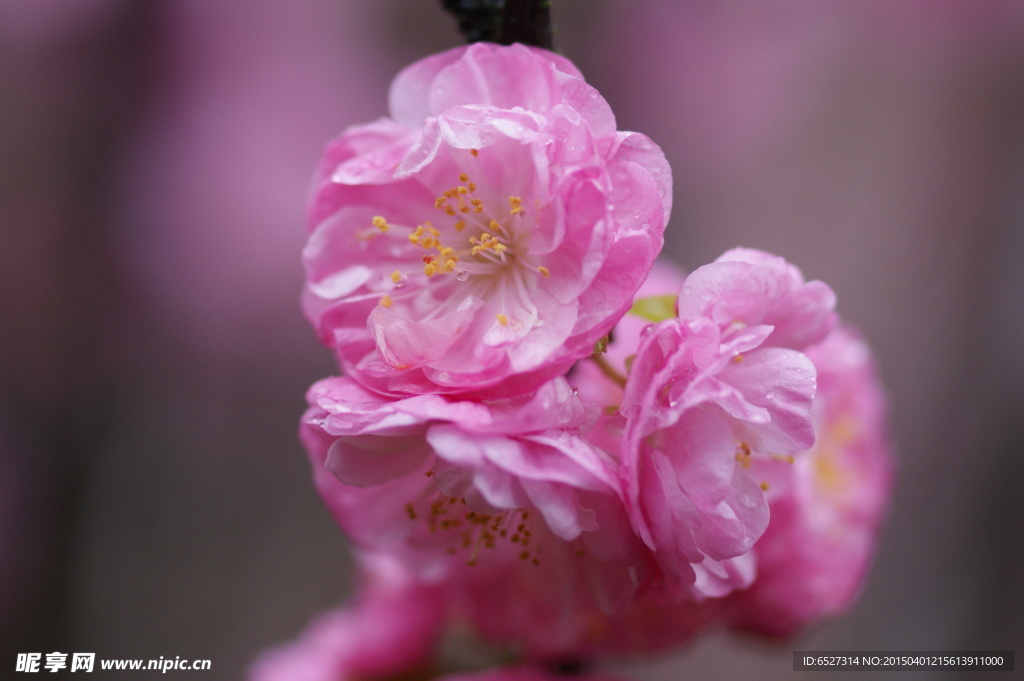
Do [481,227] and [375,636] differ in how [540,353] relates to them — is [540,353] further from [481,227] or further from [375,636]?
[375,636]

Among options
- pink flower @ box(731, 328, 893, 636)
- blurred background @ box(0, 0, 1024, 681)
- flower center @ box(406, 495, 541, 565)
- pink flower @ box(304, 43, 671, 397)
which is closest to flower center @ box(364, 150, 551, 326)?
pink flower @ box(304, 43, 671, 397)

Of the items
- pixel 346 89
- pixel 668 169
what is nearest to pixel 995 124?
pixel 346 89

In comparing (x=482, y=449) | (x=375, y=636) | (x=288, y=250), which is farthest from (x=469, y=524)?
(x=288, y=250)

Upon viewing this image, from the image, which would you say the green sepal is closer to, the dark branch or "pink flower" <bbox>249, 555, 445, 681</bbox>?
the dark branch

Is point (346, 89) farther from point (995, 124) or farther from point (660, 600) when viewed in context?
point (660, 600)

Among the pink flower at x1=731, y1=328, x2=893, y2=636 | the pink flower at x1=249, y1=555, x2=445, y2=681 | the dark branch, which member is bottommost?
the pink flower at x1=249, y1=555, x2=445, y2=681

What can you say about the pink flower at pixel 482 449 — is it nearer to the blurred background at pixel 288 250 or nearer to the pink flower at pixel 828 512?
the pink flower at pixel 828 512
